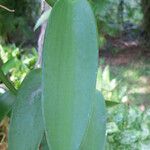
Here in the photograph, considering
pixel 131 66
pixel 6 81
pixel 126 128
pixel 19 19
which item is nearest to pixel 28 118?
A: pixel 6 81

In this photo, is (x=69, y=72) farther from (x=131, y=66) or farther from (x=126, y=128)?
(x=131, y=66)

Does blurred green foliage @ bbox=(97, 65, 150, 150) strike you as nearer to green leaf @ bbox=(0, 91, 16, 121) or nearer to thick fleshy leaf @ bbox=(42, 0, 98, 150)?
green leaf @ bbox=(0, 91, 16, 121)

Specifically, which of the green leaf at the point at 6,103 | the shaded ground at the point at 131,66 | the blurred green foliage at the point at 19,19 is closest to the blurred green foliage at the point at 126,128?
the green leaf at the point at 6,103

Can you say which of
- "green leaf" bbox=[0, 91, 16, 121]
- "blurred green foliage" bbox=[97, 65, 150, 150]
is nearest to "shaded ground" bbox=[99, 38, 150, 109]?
"blurred green foliage" bbox=[97, 65, 150, 150]

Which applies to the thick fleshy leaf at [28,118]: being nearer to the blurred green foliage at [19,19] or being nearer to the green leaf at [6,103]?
the green leaf at [6,103]

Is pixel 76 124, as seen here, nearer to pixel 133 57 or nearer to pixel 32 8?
pixel 32 8
